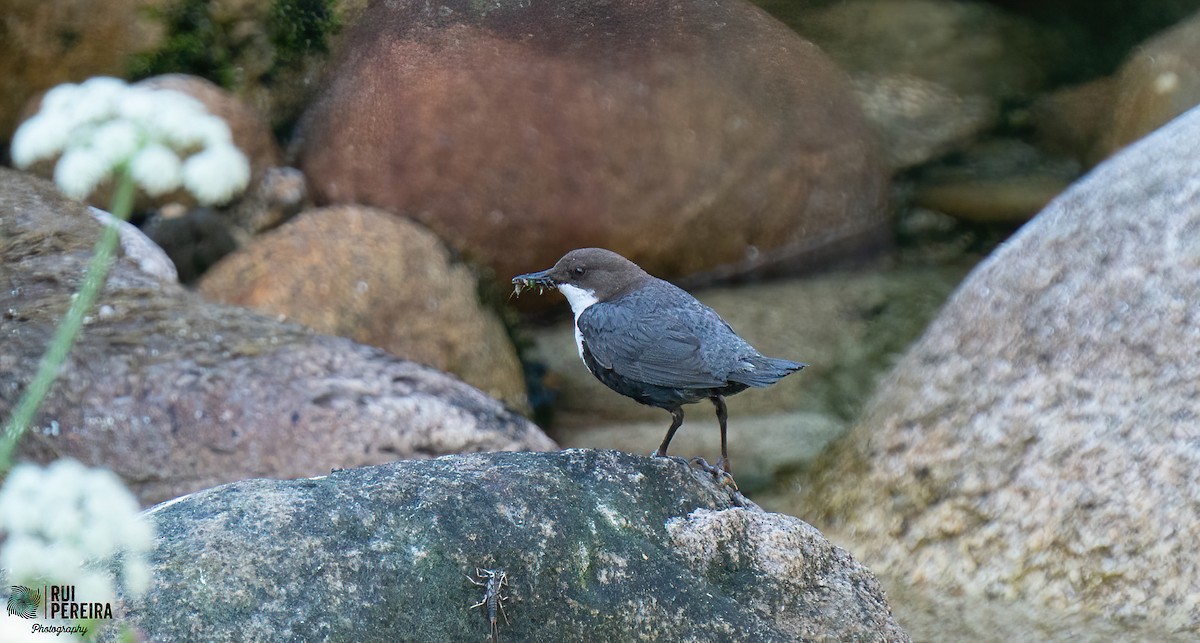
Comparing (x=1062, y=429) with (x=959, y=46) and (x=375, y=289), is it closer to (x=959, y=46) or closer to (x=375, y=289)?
(x=959, y=46)

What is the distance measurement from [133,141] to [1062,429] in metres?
3.27

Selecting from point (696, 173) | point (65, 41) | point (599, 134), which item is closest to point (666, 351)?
point (599, 134)

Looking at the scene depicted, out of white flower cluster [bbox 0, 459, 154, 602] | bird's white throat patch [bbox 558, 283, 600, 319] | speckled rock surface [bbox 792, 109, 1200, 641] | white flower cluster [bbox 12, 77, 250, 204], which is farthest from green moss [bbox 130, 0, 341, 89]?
white flower cluster [bbox 0, 459, 154, 602]

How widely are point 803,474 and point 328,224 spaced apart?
2.22 metres

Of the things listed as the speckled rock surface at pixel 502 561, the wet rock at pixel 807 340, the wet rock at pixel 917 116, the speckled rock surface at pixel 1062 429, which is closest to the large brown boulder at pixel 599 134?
the wet rock at pixel 917 116

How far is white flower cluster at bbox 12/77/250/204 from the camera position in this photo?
1.14m

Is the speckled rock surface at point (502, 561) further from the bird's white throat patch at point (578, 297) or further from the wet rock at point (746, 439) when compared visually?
the wet rock at point (746, 439)

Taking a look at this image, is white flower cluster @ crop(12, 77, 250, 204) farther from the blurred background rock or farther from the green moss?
the green moss

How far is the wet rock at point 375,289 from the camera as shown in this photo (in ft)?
15.3

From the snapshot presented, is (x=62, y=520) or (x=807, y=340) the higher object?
(x=62, y=520)

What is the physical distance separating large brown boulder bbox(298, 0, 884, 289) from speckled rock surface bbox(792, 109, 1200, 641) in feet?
2.94

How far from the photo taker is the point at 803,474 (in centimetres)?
470

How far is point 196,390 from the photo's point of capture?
3600mm

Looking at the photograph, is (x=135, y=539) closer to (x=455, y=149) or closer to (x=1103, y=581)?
(x=1103, y=581)
